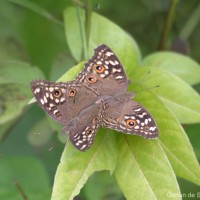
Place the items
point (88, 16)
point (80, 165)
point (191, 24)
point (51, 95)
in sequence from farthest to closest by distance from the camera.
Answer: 1. point (191, 24)
2. point (88, 16)
3. point (51, 95)
4. point (80, 165)

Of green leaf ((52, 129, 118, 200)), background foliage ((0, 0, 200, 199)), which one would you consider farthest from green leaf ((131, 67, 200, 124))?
green leaf ((52, 129, 118, 200))

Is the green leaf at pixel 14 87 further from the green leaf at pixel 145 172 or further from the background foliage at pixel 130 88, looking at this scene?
the green leaf at pixel 145 172

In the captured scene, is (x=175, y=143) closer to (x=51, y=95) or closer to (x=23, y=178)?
(x=51, y=95)

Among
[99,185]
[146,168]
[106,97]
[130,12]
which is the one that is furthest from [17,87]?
[130,12]

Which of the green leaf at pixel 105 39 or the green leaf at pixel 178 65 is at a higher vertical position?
the green leaf at pixel 105 39

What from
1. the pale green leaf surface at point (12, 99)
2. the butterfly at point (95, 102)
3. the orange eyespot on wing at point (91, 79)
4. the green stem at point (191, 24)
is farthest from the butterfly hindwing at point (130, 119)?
the green stem at point (191, 24)

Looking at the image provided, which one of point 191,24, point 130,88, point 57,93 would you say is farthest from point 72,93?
point 191,24

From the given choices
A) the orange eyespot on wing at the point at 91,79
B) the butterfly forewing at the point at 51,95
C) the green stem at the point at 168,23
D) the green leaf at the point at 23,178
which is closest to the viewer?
the butterfly forewing at the point at 51,95

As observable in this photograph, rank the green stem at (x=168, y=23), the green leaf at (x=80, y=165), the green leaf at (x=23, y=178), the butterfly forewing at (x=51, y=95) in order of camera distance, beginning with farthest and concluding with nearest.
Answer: the green stem at (x=168, y=23) < the green leaf at (x=23, y=178) < the butterfly forewing at (x=51, y=95) < the green leaf at (x=80, y=165)
